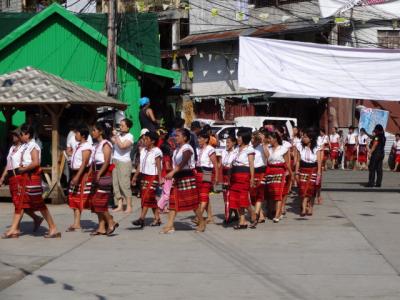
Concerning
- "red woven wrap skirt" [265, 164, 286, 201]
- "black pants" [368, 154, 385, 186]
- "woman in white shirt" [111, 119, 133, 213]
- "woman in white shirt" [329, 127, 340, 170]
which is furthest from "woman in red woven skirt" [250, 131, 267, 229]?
"woman in white shirt" [329, 127, 340, 170]

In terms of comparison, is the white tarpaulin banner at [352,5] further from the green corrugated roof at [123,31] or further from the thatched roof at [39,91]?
the green corrugated roof at [123,31]

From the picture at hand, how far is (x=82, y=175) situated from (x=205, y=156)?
3.14 metres

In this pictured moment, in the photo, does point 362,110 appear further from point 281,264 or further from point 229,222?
point 281,264

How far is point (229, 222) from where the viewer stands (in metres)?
14.2

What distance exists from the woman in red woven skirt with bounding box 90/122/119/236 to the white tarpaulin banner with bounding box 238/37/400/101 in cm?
567

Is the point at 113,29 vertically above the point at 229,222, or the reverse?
the point at 113,29

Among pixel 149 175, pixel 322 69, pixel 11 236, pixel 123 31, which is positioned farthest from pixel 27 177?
pixel 123 31

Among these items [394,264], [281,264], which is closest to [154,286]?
[281,264]

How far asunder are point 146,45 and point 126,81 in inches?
141

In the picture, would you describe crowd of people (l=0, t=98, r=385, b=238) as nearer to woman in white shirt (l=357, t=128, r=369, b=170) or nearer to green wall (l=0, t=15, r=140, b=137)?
green wall (l=0, t=15, r=140, b=137)

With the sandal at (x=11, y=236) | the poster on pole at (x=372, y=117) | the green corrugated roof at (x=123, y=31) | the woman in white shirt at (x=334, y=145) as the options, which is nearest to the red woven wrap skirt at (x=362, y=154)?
the woman in white shirt at (x=334, y=145)

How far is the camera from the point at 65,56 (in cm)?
2419

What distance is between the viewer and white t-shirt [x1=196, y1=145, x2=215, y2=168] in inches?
579

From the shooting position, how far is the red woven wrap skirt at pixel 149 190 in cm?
1337
